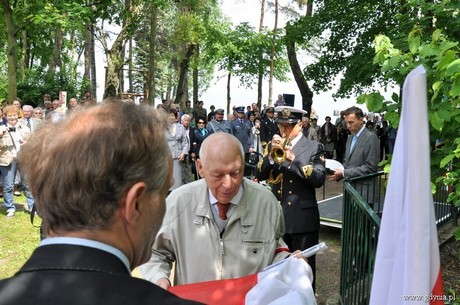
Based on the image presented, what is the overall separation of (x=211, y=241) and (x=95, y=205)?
1438 millimetres

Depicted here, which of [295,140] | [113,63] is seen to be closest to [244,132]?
[113,63]

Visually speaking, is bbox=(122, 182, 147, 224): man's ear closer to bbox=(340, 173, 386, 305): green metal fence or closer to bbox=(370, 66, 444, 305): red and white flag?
bbox=(370, 66, 444, 305): red and white flag

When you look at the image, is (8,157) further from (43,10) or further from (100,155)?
(100,155)

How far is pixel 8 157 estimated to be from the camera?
818 cm

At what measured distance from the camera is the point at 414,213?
163 centimetres

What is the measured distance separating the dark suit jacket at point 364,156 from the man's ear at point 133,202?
477 cm

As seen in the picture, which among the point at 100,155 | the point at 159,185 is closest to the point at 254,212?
the point at 159,185

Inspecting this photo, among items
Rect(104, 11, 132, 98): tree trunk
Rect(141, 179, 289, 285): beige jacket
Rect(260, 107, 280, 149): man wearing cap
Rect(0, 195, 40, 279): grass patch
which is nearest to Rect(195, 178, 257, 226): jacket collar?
Rect(141, 179, 289, 285): beige jacket

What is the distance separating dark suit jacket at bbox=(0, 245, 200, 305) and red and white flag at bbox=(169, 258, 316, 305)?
3.56 ft

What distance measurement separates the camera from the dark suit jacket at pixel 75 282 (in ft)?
3.19

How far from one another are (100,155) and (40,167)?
165 mm

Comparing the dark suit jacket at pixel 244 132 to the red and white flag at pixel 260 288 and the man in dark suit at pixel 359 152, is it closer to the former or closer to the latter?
the man in dark suit at pixel 359 152

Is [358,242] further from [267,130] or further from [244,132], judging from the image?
[244,132]

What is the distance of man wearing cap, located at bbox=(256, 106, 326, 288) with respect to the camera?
14.3ft
